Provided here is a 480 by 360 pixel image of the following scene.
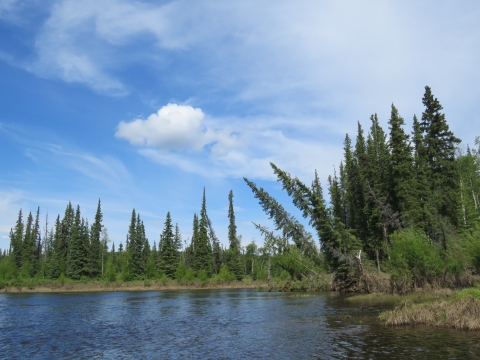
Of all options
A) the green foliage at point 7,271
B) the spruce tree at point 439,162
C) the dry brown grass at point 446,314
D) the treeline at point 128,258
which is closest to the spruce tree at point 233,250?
the treeline at point 128,258

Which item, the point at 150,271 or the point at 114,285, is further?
the point at 150,271

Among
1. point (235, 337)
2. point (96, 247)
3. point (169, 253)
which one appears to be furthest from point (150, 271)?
point (235, 337)

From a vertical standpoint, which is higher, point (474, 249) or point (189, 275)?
point (474, 249)

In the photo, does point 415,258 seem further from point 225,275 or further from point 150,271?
point 150,271

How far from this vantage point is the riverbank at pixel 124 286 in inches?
3189

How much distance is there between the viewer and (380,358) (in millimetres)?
15062

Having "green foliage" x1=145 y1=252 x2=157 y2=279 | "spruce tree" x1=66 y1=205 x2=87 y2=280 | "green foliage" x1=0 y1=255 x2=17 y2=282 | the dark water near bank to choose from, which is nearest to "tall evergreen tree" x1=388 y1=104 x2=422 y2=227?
the dark water near bank

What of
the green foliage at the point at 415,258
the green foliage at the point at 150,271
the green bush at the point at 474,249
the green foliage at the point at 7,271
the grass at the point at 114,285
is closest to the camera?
the green bush at the point at 474,249

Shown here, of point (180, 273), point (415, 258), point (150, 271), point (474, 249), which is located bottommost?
point (180, 273)

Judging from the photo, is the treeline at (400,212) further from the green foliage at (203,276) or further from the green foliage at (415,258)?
the green foliage at (203,276)

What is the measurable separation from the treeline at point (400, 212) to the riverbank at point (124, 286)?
955 inches

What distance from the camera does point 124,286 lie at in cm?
8569

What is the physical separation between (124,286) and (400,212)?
60.8 meters

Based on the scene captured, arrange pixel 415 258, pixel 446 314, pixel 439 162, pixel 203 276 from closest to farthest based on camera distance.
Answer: pixel 446 314, pixel 415 258, pixel 439 162, pixel 203 276
